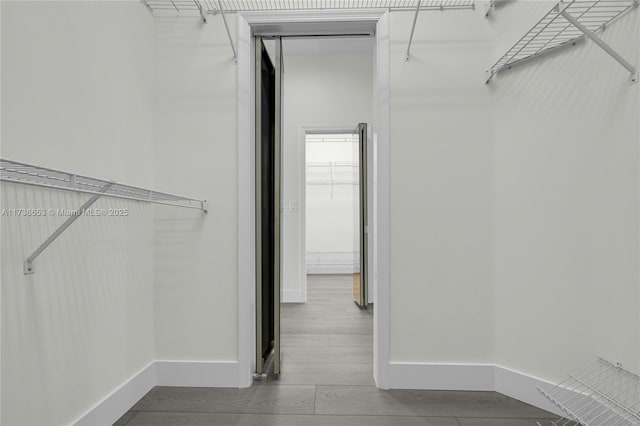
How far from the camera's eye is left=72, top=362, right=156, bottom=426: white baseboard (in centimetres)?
158

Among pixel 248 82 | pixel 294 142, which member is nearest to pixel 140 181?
pixel 248 82

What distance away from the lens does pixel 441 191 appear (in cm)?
209

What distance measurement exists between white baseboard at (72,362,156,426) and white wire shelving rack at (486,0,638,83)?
2.05 metres

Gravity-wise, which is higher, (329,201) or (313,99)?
(313,99)

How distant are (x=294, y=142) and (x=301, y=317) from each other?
172cm

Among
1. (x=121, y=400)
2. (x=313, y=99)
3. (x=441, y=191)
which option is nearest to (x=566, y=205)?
(x=441, y=191)

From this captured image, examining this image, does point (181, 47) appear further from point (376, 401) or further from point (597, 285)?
point (597, 285)

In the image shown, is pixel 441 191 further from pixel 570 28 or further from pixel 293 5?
pixel 293 5

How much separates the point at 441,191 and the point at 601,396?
103 cm


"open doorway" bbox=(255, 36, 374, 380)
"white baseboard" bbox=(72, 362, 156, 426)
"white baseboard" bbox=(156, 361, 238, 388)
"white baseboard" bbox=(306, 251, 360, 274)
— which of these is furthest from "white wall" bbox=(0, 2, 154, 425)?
"white baseboard" bbox=(306, 251, 360, 274)

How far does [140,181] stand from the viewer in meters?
1.99

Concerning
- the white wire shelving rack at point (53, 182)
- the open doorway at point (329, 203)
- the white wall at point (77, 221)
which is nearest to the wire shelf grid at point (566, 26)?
the white wire shelving rack at point (53, 182)

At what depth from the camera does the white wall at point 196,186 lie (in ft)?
7.00

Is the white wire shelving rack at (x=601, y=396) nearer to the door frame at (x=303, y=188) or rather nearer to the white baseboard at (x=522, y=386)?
the white baseboard at (x=522, y=386)
